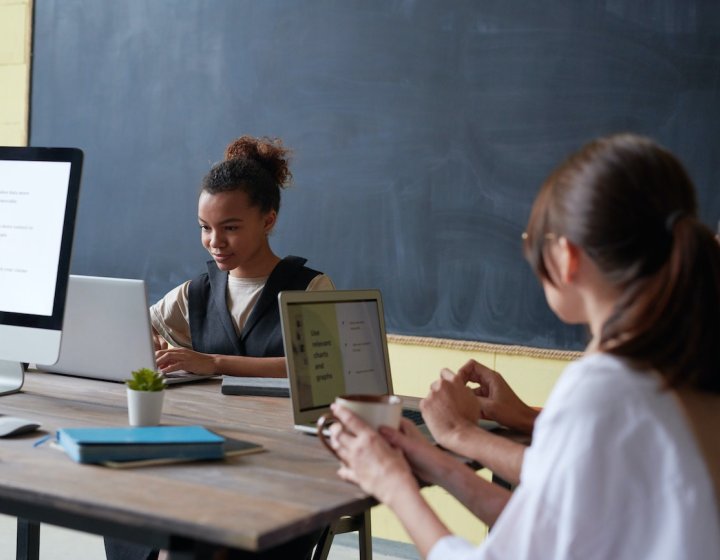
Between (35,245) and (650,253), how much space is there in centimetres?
121

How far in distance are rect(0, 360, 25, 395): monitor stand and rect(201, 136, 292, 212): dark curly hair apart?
85cm

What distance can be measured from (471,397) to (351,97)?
1974 mm

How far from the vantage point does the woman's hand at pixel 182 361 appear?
7.89 ft

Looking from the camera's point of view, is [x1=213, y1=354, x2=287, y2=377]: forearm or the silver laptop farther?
[x1=213, y1=354, x2=287, y2=377]: forearm

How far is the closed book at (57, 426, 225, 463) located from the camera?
145 cm

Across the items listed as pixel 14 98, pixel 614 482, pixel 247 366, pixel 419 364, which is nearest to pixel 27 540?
pixel 247 366

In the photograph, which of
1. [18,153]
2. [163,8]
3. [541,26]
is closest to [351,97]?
[541,26]

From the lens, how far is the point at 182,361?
2.41 m

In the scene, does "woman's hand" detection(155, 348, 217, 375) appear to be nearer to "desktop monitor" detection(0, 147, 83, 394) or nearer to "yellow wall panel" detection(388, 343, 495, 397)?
"desktop monitor" detection(0, 147, 83, 394)

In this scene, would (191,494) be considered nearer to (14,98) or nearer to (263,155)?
(263,155)

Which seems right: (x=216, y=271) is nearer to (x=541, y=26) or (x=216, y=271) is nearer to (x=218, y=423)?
(x=218, y=423)

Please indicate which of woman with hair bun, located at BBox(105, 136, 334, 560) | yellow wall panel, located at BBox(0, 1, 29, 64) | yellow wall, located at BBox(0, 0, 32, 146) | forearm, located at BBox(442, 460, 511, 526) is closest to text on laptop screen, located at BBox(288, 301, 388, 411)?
forearm, located at BBox(442, 460, 511, 526)

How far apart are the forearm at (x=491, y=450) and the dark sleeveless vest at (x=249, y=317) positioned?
41.3 inches

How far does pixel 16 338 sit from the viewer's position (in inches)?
76.3
